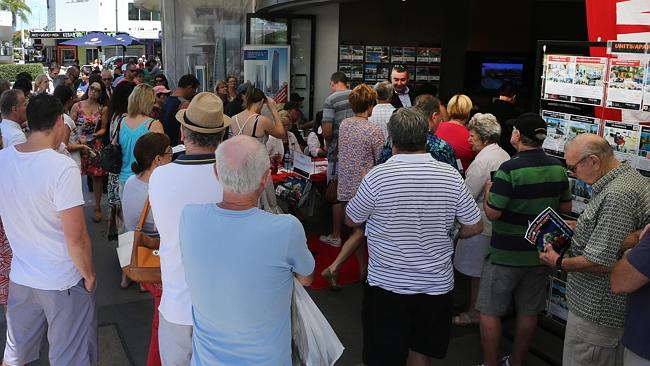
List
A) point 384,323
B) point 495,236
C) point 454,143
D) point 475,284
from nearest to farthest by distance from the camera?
point 384,323
point 495,236
point 475,284
point 454,143

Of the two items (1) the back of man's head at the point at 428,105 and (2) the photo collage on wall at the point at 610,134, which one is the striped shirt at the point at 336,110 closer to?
(1) the back of man's head at the point at 428,105

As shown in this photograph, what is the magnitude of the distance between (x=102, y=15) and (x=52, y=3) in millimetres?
9783

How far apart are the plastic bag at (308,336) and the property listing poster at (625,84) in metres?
2.46

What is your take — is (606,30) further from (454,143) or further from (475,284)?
(475,284)

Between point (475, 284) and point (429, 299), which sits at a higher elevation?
point (429, 299)

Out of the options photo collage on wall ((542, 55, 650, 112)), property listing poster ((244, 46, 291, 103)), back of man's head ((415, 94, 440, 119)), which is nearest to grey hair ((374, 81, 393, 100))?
back of man's head ((415, 94, 440, 119))

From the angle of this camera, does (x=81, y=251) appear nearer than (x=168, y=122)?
Yes

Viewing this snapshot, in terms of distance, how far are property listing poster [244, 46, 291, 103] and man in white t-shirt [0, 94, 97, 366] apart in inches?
325

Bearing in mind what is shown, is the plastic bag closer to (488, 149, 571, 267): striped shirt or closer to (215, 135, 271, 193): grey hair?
(215, 135, 271, 193): grey hair

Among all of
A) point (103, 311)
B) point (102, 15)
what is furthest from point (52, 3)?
point (103, 311)

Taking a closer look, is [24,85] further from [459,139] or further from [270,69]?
[459,139]

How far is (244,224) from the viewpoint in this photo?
2.08 meters

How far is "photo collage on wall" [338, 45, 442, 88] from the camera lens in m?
11.0

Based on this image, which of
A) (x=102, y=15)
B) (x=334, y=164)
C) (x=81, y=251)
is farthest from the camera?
(x=102, y=15)
